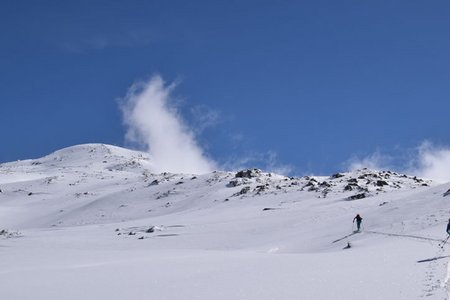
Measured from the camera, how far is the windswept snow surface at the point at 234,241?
63.1 feet

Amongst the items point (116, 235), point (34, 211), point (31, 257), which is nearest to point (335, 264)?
point (31, 257)

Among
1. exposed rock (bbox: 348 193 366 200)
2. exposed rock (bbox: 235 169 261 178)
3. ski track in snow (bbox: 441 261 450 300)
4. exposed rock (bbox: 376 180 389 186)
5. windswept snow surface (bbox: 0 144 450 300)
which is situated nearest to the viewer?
ski track in snow (bbox: 441 261 450 300)

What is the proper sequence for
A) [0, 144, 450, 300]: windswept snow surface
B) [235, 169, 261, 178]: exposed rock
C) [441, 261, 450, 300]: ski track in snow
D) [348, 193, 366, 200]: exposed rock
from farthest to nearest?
1. [235, 169, 261, 178]: exposed rock
2. [348, 193, 366, 200]: exposed rock
3. [0, 144, 450, 300]: windswept snow surface
4. [441, 261, 450, 300]: ski track in snow

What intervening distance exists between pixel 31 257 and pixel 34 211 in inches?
2643

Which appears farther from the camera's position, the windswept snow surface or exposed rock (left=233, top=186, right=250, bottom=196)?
exposed rock (left=233, top=186, right=250, bottom=196)

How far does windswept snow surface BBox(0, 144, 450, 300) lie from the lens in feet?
63.1

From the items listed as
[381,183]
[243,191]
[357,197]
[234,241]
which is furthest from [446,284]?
[243,191]

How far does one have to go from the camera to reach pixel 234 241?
46000 millimetres

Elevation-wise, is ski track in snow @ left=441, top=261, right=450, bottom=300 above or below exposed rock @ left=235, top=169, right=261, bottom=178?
below

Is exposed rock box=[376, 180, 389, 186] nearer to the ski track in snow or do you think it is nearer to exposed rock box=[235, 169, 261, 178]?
exposed rock box=[235, 169, 261, 178]

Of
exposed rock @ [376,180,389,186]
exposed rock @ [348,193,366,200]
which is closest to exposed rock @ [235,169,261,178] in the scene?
exposed rock @ [376,180,389,186]

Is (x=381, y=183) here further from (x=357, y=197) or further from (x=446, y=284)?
(x=446, y=284)

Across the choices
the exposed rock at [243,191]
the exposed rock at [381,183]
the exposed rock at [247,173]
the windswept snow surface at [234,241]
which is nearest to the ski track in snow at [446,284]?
the windswept snow surface at [234,241]

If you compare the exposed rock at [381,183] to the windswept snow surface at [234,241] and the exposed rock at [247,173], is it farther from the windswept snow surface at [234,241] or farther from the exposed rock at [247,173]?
the exposed rock at [247,173]
